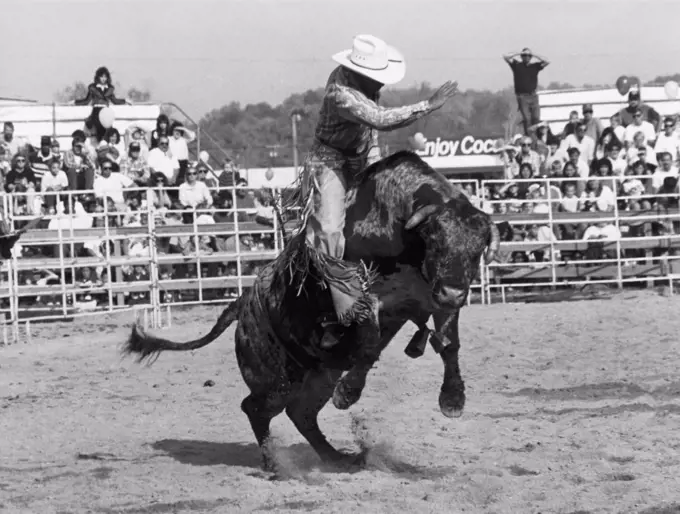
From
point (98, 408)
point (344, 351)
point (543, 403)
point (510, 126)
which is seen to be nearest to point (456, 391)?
point (344, 351)

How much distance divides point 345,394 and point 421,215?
1230mm

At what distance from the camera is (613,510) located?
14.0 feet

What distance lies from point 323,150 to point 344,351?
3.28ft

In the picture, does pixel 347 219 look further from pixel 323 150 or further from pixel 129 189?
pixel 129 189

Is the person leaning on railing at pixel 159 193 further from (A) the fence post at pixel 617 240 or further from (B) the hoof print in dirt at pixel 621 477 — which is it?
(B) the hoof print in dirt at pixel 621 477

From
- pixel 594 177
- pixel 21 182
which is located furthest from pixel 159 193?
pixel 594 177

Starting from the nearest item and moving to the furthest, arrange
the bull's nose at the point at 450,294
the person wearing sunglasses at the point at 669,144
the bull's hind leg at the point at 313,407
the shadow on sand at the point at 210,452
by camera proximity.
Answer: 1. the bull's nose at the point at 450,294
2. the bull's hind leg at the point at 313,407
3. the shadow on sand at the point at 210,452
4. the person wearing sunglasses at the point at 669,144

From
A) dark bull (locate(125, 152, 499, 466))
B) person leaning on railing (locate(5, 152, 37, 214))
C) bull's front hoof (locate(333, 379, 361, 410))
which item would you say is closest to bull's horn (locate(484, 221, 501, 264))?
dark bull (locate(125, 152, 499, 466))

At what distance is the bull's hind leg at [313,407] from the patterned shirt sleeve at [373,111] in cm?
140

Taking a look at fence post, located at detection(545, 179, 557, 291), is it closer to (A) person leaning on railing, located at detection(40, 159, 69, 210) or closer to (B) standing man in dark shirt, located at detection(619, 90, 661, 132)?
(B) standing man in dark shirt, located at detection(619, 90, 661, 132)

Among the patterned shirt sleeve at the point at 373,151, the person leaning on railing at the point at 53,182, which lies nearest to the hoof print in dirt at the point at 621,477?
the patterned shirt sleeve at the point at 373,151

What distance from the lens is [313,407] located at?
228 inches

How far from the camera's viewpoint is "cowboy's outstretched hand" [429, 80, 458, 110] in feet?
15.7

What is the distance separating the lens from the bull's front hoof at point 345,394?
572 cm
